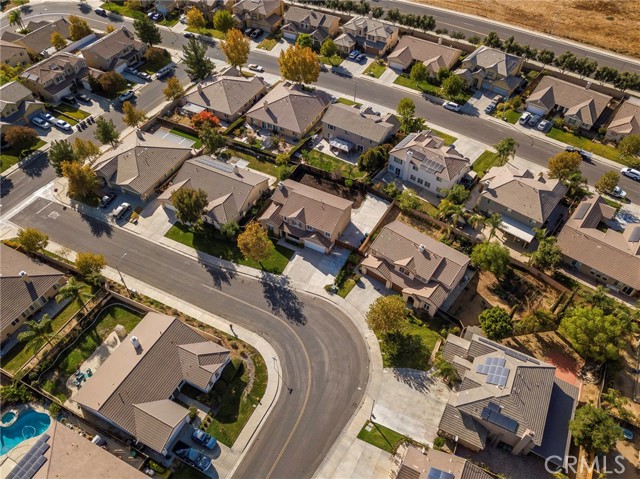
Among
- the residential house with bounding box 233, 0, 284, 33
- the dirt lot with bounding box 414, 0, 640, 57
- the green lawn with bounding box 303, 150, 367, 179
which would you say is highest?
the dirt lot with bounding box 414, 0, 640, 57

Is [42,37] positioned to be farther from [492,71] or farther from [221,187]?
[492,71]

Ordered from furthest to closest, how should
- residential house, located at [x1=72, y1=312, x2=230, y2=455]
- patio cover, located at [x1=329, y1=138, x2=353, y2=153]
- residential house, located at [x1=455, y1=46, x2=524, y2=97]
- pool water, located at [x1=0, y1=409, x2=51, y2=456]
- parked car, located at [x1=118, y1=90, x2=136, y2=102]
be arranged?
parked car, located at [x1=118, y1=90, x2=136, y2=102]
residential house, located at [x1=455, y1=46, x2=524, y2=97]
patio cover, located at [x1=329, y1=138, x2=353, y2=153]
pool water, located at [x1=0, y1=409, x2=51, y2=456]
residential house, located at [x1=72, y1=312, x2=230, y2=455]

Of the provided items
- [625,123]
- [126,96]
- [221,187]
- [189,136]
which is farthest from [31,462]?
[625,123]

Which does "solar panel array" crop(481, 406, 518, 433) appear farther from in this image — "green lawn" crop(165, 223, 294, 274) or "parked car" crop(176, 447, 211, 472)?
"green lawn" crop(165, 223, 294, 274)

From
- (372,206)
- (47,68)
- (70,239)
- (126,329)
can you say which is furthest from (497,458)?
(47,68)

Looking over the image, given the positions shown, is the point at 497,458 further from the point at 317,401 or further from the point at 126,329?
the point at 126,329

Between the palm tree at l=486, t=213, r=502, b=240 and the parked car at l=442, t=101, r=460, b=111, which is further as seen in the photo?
the parked car at l=442, t=101, r=460, b=111

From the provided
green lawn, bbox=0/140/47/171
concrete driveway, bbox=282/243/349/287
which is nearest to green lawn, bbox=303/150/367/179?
concrete driveway, bbox=282/243/349/287
